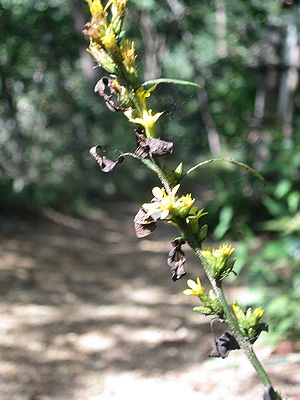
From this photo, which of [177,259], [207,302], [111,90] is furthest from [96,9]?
[207,302]

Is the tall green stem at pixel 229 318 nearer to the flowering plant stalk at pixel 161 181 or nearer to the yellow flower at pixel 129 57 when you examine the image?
the flowering plant stalk at pixel 161 181

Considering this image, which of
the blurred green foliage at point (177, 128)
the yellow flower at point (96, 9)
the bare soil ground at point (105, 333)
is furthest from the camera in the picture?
the blurred green foliage at point (177, 128)

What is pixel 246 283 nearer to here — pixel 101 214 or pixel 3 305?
pixel 3 305

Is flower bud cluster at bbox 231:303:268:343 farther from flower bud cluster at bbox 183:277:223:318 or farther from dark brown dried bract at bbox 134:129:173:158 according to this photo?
dark brown dried bract at bbox 134:129:173:158

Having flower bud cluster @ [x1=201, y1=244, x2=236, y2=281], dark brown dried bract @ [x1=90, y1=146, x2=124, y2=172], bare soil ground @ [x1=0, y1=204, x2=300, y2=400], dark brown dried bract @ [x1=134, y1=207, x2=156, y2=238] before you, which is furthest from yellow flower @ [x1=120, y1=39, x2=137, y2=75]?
bare soil ground @ [x1=0, y1=204, x2=300, y2=400]

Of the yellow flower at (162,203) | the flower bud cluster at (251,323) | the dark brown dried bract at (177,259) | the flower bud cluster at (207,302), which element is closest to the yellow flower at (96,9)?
the yellow flower at (162,203)

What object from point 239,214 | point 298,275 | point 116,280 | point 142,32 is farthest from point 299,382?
point 142,32
